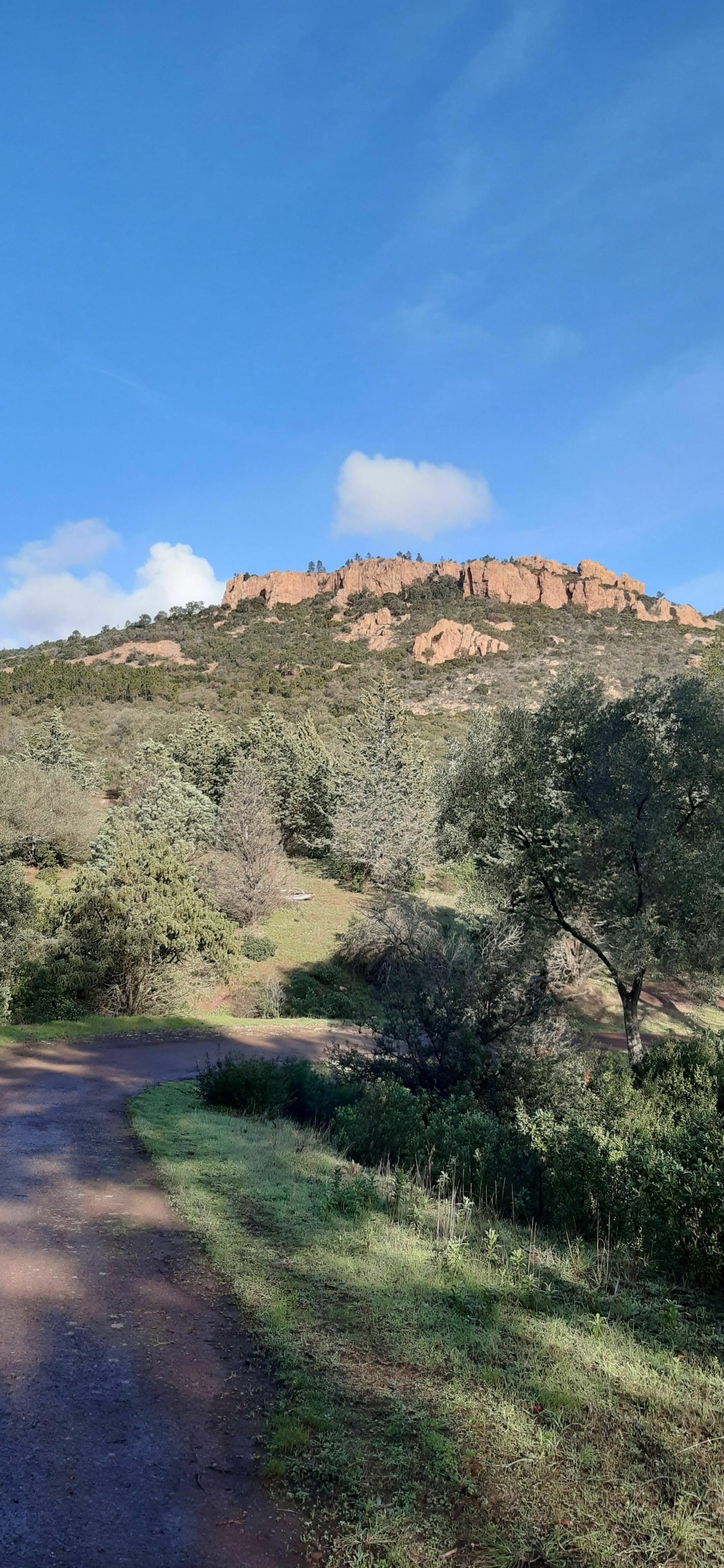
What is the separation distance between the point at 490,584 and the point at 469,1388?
112179mm

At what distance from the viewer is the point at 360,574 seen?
119 meters

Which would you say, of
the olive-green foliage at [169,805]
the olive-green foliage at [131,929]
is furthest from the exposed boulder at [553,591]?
the olive-green foliage at [131,929]

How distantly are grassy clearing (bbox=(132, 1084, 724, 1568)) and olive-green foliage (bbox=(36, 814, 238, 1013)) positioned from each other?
1102 centimetres

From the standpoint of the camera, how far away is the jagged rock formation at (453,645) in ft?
282

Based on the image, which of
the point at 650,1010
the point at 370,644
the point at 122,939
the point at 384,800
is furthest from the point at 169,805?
the point at 370,644

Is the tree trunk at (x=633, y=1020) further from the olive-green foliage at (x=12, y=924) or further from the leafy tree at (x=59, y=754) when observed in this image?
the leafy tree at (x=59, y=754)

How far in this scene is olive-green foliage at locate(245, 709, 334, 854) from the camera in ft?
129

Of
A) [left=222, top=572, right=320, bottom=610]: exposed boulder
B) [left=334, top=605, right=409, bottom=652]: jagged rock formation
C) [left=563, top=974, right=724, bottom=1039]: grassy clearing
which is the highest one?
[left=222, top=572, right=320, bottom=610]: exposed boulder

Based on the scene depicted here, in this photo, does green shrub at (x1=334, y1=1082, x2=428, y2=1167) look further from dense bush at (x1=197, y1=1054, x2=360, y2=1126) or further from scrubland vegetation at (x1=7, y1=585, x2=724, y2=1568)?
dense bush at (x1=197, y1=1054, x2=360, y2=1126)

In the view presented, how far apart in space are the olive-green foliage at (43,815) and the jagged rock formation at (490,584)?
8282cm

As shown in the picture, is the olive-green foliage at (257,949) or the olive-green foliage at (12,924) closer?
the olive-green foliage at (12,924)

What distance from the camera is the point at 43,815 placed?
1163 inches

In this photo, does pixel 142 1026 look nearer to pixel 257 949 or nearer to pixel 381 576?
pixel 257 949

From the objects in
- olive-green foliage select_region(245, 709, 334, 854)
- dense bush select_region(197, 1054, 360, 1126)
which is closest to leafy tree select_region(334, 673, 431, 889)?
olive-green foliage select_region(245, 709, 334, 854)
